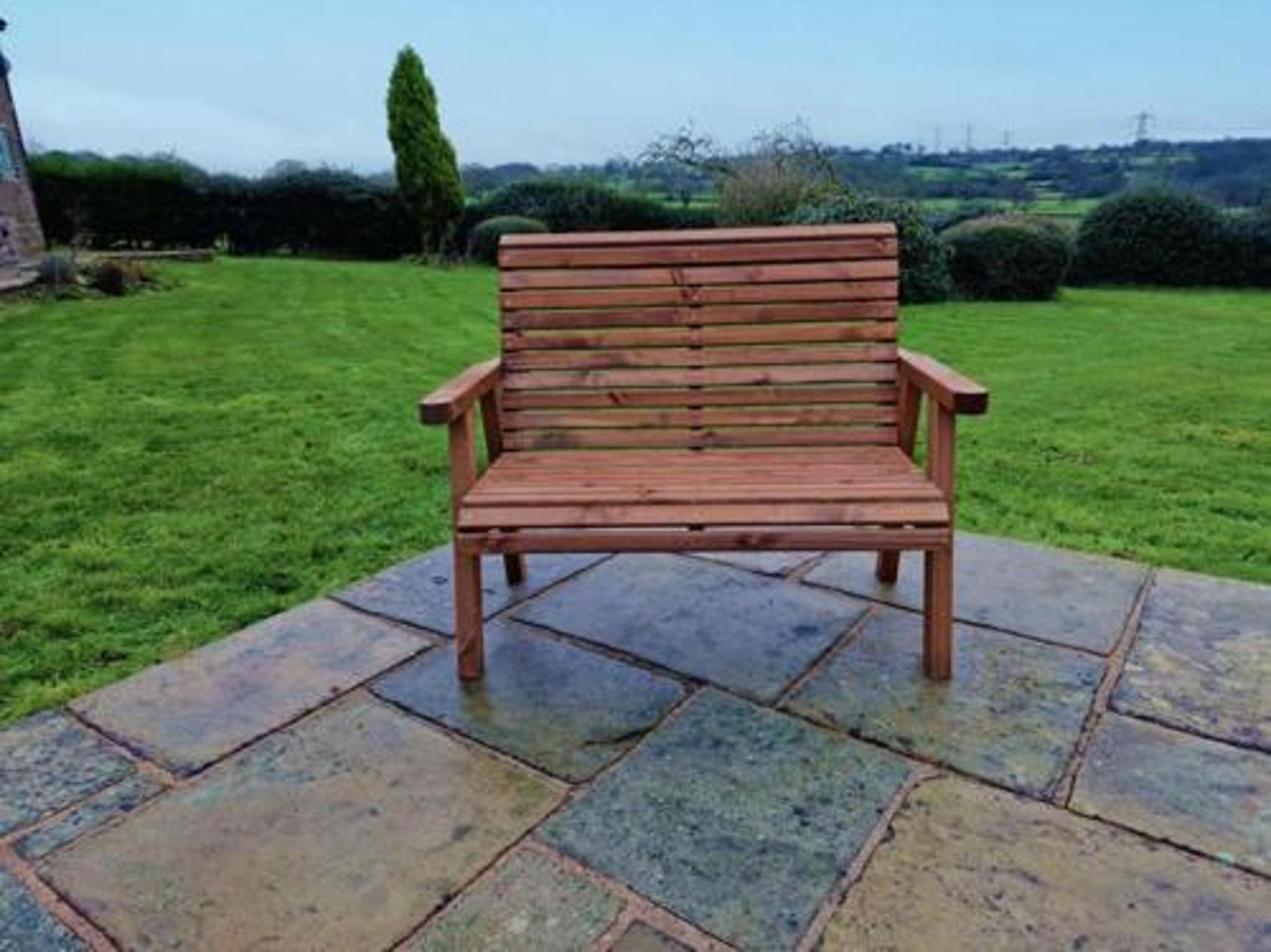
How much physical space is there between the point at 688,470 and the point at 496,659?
71 cm

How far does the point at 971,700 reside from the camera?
2.14 m

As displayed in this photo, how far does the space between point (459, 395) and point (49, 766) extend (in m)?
1.20

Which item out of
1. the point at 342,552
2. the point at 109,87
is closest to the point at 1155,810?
the point at 342,552

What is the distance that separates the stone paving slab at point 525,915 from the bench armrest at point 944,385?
1277 mm

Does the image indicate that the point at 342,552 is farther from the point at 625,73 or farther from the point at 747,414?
the point at 625,73

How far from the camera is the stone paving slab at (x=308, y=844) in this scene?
1.51 metres

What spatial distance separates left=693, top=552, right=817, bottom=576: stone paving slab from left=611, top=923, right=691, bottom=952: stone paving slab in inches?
60.8

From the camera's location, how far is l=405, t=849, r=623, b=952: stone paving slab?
1.46 meters

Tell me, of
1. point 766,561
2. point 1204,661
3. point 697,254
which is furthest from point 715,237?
point 1204,661

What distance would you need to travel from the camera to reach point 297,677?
2.31 metres

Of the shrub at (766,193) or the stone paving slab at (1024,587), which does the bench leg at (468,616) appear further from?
the shrub at (766,193)

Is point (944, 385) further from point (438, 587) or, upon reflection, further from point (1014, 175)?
point (1014, 175)

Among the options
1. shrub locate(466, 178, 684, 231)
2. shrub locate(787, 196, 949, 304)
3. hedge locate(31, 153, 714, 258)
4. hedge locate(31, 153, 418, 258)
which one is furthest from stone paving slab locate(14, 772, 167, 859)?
hedge locate(31, 153, 418, 258)

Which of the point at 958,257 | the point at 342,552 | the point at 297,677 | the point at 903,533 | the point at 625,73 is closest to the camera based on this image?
the point at 903,533
